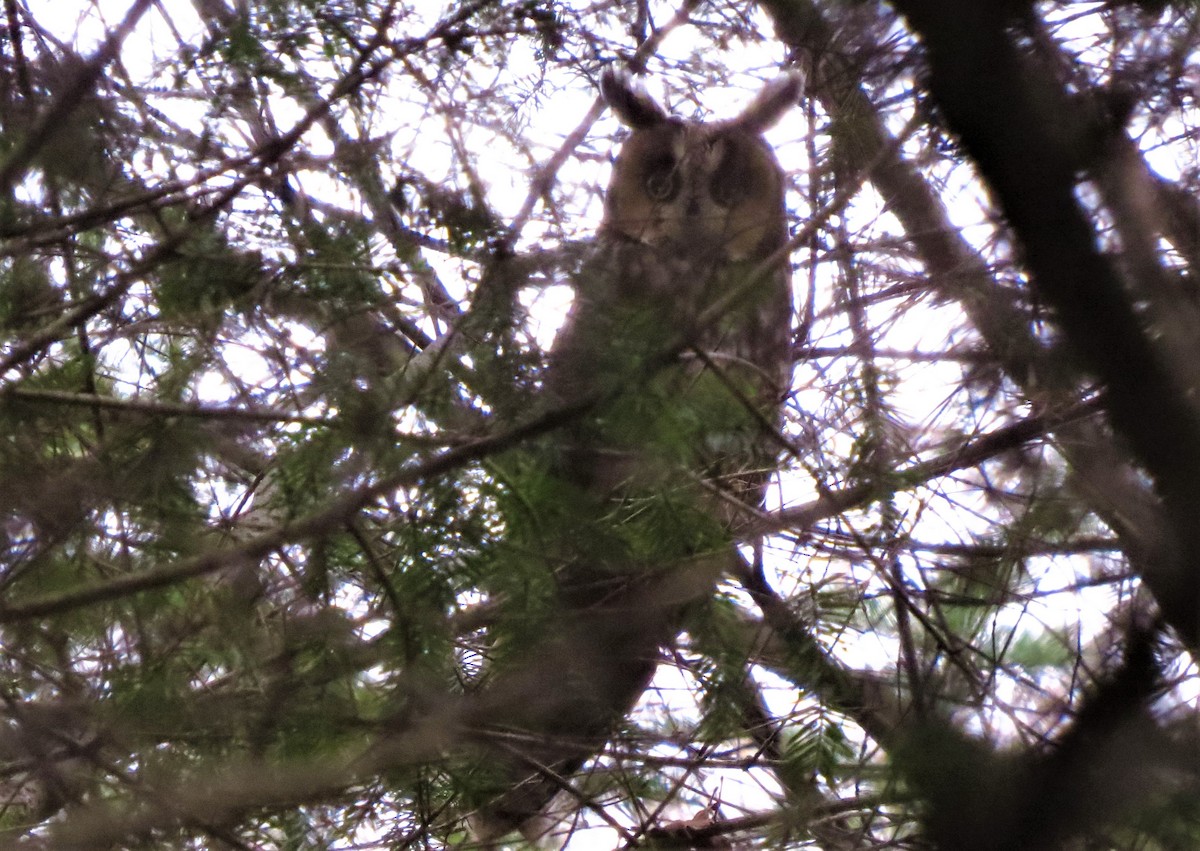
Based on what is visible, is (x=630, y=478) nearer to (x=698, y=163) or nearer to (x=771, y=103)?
(x=771, y=103)

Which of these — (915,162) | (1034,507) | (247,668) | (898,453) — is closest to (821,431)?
(898,453)

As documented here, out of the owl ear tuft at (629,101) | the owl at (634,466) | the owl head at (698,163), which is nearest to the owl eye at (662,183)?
the owl head at (698,163)

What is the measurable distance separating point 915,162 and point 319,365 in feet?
2.42

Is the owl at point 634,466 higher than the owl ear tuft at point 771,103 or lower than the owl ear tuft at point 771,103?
lower

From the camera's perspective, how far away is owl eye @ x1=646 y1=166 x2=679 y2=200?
258cm

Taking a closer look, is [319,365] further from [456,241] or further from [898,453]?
[898,453]

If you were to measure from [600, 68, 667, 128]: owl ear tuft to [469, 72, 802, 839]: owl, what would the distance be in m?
0.33

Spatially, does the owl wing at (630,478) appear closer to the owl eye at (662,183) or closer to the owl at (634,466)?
the owl at (634,466)

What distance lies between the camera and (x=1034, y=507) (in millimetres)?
1714

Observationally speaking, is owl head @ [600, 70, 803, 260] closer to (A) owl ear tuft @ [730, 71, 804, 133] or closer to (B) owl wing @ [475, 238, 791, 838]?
(A) owl ear tuft @ [730, 71, 804, 133]

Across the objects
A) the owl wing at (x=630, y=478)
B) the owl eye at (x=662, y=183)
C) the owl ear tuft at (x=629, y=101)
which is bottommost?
the owl wing at (x=630, y=478)

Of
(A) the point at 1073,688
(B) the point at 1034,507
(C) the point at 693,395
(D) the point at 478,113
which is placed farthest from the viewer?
(D) the point at 478,113

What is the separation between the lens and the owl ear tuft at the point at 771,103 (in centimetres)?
248

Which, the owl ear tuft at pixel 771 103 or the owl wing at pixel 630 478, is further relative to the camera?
the owl ear tuft at pixel 771 103
